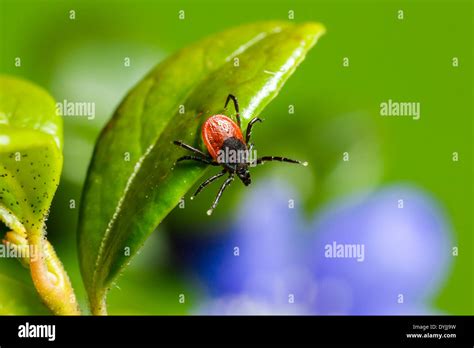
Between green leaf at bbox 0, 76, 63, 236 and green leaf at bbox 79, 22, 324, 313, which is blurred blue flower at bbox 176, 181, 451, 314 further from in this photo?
green leaf at bbox 0, 76, 63, 236

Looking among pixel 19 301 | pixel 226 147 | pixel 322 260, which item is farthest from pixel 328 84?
pixel 19 301

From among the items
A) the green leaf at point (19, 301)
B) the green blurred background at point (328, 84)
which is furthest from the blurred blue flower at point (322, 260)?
the green leaf at point (19, 301)

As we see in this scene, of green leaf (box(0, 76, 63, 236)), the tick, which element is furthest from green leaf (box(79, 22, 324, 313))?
green leaf (box(0, 76, 63, 236))

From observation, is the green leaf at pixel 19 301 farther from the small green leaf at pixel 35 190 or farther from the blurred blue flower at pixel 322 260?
the blurred blue flower at pixel 322 260

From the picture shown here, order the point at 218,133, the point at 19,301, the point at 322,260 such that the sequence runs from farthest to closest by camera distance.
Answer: the point at 322,260 → the point at 218,133 → the point at 19,301

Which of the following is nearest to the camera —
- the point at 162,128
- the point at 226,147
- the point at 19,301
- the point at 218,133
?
the point at 19,301

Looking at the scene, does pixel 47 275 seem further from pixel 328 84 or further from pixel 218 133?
pixel 328 84

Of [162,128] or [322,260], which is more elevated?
[162,128]
